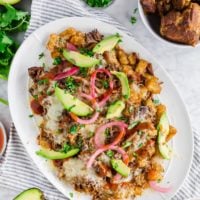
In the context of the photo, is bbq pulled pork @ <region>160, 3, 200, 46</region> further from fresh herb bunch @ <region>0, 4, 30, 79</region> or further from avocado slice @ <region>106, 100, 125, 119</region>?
fresh herb bunch @ <region>0, 4, 30, 79</region>

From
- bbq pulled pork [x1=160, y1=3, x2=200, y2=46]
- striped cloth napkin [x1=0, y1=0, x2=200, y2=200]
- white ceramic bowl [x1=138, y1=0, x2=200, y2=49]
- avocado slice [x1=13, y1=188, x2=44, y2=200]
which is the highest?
bbq pulled pork [x1=160, y1=3, x2=200, y2=46]

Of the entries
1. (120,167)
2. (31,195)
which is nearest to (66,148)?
(120,167)

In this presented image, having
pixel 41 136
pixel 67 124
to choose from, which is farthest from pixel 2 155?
pixel 67 124

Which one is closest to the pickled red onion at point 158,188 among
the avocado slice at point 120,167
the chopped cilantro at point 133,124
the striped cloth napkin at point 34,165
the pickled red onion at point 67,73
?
the striped cloth napkin at point 34,165

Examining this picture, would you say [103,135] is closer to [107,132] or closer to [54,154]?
[107,132]

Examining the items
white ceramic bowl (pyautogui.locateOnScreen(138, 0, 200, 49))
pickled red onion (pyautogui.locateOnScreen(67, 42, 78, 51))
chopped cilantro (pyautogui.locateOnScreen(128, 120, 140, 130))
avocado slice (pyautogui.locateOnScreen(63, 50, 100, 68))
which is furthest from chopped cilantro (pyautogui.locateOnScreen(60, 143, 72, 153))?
white ceramic bowl (pyautogui.locateOnScreen(138, 0, 200, 49))
